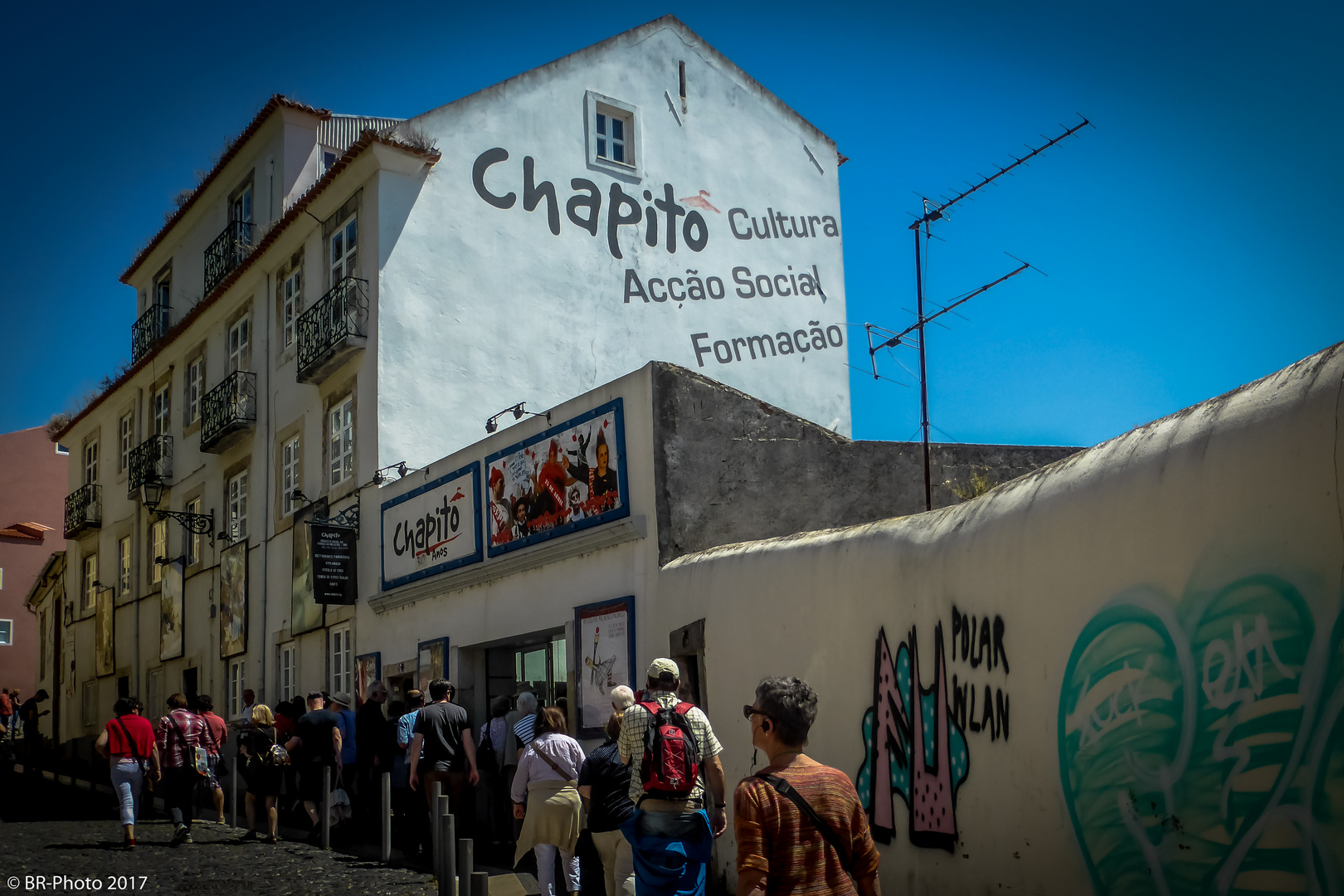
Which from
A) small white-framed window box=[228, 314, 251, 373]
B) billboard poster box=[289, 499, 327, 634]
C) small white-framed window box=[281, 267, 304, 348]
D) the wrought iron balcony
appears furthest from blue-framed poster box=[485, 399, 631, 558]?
small white-framed window box=[228, 314, 251, 373]

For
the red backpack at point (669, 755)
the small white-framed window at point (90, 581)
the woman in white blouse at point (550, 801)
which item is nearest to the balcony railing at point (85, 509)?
the small white-framed window at point (90, 581)

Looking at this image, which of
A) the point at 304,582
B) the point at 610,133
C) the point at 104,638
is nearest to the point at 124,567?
the point at 104,638

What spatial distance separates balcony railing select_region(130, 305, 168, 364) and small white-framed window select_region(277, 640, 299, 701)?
9712mm

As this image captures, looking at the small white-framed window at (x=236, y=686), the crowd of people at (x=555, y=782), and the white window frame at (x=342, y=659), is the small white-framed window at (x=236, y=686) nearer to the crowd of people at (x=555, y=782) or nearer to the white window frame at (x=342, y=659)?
the crowd of people at (x=555, y=782)

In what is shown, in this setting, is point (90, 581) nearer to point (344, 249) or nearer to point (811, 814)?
point (344, 249)

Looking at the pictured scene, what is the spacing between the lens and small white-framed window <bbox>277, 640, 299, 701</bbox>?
20859 millimetres

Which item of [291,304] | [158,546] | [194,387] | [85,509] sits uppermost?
[291,304]

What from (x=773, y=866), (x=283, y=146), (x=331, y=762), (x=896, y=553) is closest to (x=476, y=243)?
(x=283, y=146)

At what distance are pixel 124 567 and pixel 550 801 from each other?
897 inches

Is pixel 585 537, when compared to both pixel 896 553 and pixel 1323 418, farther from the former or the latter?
pixel 1323 418

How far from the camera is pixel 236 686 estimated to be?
76.0 ft

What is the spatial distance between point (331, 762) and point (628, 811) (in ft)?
21.5

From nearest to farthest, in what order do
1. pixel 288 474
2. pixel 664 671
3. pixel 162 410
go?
1. pixel 664 671
2. pixel 288 474
3. pixel 162 410

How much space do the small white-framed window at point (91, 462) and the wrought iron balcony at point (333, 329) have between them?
14.0 metres
